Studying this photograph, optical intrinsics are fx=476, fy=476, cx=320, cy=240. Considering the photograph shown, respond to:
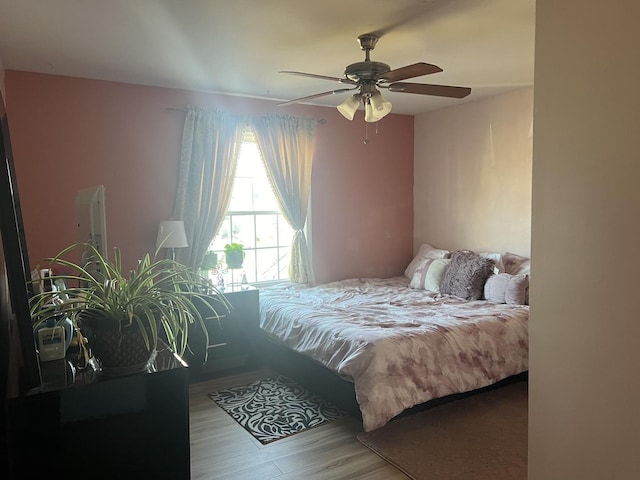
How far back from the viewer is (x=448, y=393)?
300 cm

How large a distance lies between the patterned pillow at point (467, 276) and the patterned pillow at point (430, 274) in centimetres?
8

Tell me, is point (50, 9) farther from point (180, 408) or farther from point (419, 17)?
point (180, 408)

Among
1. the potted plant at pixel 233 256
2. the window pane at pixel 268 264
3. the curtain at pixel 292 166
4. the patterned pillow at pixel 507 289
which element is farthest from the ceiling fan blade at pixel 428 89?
the window pane at pixel 268 264

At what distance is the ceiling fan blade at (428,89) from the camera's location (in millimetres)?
2881

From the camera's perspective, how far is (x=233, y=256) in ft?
14.1

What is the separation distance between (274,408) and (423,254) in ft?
8.39

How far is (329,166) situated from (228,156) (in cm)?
111

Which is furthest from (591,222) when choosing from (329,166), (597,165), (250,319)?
(329,166)

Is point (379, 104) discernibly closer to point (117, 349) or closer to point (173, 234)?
point (173, 234)

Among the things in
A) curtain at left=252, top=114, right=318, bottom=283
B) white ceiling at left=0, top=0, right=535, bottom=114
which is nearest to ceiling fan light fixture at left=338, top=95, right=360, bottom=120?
white ceiling at left=0, top=0, right=535, bottom=114

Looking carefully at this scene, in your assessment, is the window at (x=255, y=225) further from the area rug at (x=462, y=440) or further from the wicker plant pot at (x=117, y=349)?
the wicker plant pot at (x=117, y=349)

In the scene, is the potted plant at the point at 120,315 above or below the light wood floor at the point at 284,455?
above

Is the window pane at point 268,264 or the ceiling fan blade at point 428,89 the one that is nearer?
the ceiling fan blade at point 428,89

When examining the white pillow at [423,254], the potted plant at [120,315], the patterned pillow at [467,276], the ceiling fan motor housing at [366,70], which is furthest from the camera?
the white pillow at [423,254]
